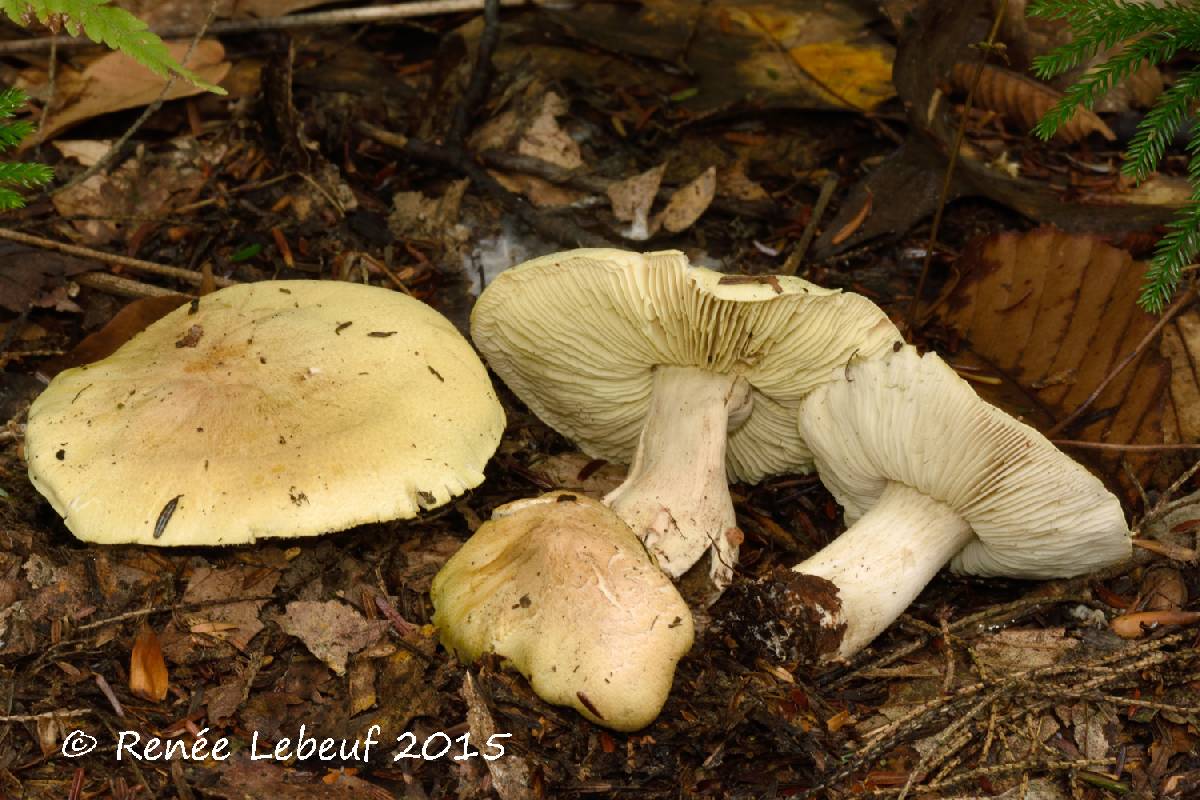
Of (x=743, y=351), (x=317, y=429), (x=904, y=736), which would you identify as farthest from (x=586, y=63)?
(x=904, y=736)

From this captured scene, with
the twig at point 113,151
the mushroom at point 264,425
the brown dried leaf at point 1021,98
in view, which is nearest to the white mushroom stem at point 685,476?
the mushroom at point 264,425

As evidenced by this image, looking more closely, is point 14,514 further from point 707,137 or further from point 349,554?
point 707,137

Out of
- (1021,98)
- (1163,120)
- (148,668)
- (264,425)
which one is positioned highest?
(1163,120)

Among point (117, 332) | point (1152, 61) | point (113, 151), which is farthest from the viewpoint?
point (113, 151)

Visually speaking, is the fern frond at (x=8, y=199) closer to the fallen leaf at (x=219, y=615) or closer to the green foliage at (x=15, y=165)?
the green foliage at (x=15, y=165)

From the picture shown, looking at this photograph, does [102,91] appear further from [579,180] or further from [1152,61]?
[1152,61]

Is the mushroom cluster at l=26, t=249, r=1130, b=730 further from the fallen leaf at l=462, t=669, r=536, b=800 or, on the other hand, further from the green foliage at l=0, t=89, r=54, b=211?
the green foliage at l=0, t=89, r=54, b=211

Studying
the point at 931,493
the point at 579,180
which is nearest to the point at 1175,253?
the point at 931,493
